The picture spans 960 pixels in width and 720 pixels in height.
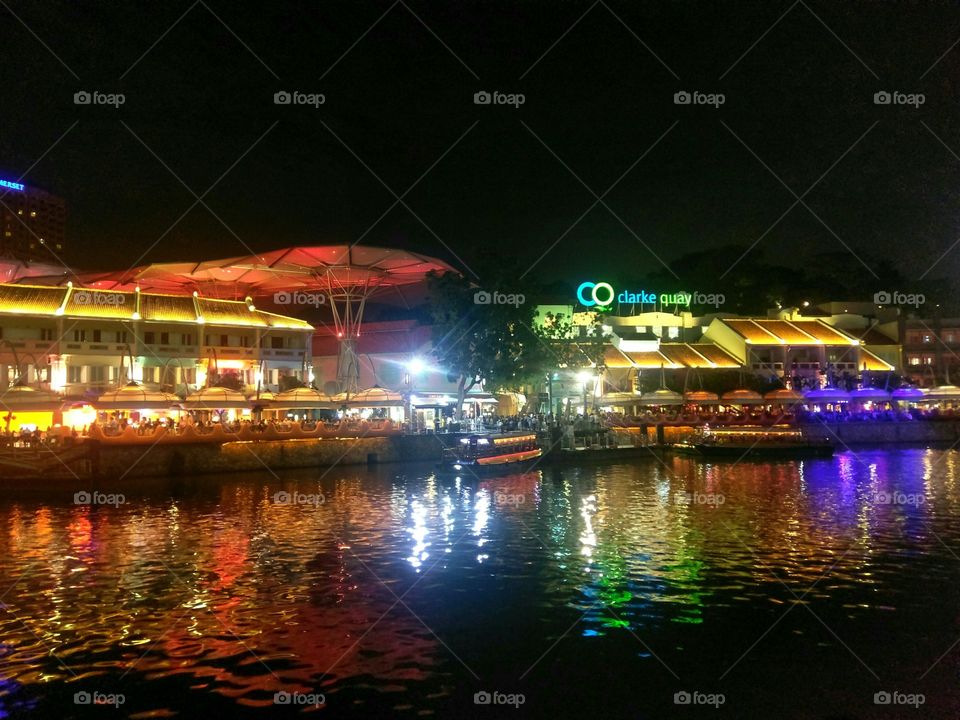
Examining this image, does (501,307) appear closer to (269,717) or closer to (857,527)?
(857,527)

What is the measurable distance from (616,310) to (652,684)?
66.6m

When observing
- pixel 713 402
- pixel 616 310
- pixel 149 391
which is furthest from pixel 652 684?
pixel 616 310

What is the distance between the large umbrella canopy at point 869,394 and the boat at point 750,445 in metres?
15.1

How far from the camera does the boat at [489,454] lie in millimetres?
39875

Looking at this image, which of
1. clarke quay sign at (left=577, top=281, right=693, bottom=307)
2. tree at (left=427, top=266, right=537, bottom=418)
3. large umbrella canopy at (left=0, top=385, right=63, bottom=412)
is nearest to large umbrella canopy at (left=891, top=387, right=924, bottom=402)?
clarke quay sign at (left=577, top=281, right=693, bottom=307)

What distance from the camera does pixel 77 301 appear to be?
5012 centimetres

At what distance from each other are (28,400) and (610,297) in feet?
154

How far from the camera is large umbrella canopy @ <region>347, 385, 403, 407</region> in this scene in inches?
1905
